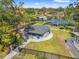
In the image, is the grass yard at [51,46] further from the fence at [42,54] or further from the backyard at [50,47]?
the fence at [42,54]

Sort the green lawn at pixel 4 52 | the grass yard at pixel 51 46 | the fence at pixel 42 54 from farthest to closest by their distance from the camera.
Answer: the grass yard at pixel 51 46
the green lawn at pixel 4 52
the fence at pixel 42 54

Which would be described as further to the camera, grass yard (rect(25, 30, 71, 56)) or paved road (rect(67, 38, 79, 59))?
grass yard (rect(25, 30, 71, 56))

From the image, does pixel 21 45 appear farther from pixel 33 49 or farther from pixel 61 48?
pixel 61 48

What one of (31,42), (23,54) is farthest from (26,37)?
(23,54)

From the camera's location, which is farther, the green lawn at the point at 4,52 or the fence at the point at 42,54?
the green lawn at the point at 4,52

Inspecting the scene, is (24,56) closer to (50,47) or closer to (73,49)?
(50,47)

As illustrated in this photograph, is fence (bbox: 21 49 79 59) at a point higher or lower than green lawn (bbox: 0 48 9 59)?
lower

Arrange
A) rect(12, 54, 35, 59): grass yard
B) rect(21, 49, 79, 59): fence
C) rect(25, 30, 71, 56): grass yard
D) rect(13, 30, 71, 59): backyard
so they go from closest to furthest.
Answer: rect(12, 54, 35, 59): grass yard < rect(21, 49, 79, 59): fence < rect(13, 30, 71, 59): backyard < rect(25, 30, 71, 56): grass yard

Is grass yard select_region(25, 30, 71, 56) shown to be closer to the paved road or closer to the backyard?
the backyard

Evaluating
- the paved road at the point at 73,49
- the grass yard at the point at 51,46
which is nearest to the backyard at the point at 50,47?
the grass yard at the point at 51,46

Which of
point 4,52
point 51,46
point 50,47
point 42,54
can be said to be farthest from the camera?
point 51,46

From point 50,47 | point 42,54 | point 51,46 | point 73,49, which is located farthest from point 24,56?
point 73,49

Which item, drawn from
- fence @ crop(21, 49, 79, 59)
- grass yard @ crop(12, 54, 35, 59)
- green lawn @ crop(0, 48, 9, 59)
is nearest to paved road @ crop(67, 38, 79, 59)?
fence @ crop(21, 49, 79, 59)
